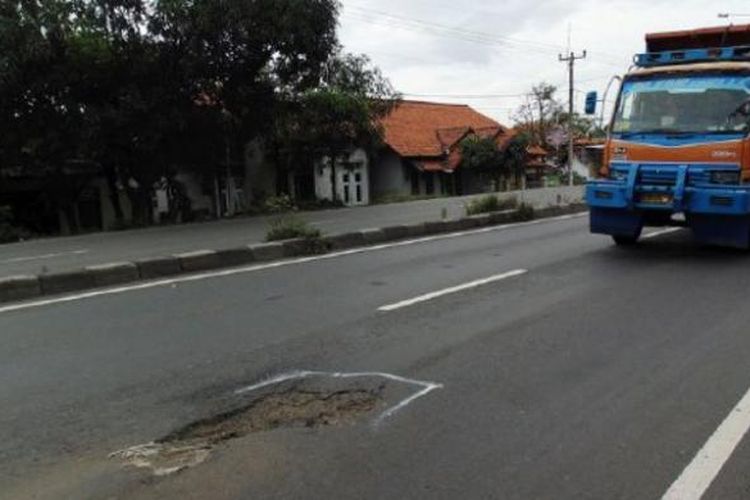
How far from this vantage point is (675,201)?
11305 millimetres

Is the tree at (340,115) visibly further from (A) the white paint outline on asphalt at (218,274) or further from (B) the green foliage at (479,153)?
(A) the white paint outline on asphalt at (218,274)

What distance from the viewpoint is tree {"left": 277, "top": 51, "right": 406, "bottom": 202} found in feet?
119

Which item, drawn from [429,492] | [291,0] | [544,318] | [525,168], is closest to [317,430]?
[429,492]

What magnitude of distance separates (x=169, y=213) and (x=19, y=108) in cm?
743

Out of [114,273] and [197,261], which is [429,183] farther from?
[114,273]

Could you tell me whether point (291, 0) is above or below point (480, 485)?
above

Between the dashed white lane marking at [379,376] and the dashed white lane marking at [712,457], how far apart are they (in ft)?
5.87

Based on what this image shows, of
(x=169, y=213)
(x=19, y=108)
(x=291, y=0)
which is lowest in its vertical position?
(x=169, y=213)

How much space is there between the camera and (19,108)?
87.5 ft

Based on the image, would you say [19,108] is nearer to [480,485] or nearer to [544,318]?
[544,318]

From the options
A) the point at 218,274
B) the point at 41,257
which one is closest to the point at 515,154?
the point at 41,257

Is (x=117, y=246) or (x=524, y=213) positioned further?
(x=524, y=213)

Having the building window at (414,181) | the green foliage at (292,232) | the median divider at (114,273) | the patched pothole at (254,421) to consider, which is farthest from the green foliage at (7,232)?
the building window at (414,181)

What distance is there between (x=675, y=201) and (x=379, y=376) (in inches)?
268
